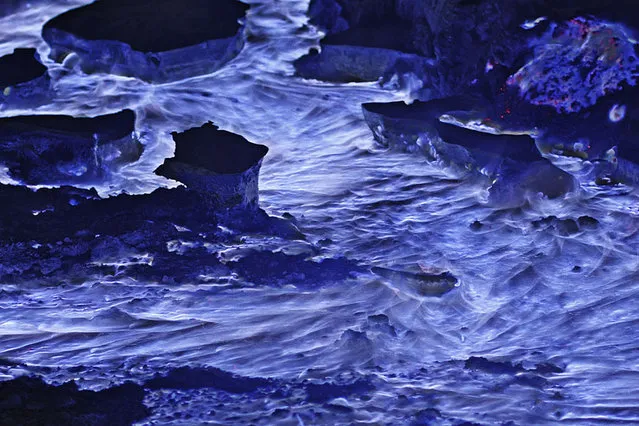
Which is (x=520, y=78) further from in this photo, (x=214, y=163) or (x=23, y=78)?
(x=23, y=78)

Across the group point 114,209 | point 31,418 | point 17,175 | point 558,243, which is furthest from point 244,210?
point 31,418

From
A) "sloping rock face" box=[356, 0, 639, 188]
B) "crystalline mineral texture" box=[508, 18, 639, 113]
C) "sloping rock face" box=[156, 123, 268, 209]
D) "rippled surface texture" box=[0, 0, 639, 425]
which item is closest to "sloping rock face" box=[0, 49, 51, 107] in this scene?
"rippled surface texture" box=[0, 0, 639, 425]

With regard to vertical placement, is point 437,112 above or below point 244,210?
above

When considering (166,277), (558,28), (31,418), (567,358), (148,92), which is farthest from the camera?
(31,418)

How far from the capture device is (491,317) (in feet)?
4.55

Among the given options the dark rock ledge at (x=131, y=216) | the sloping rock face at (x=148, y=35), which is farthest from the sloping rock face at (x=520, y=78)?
the dark rock ledge at (x=131, y=216)

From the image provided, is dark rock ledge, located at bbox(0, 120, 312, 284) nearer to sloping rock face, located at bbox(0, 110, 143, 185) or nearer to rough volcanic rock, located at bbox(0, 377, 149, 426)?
sloping rock face, located at bbox(0, 110, 143, 185)

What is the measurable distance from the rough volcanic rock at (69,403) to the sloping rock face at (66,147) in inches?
28.2

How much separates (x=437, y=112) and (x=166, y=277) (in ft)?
1.92

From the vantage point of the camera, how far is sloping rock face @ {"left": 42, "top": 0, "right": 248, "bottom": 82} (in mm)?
858

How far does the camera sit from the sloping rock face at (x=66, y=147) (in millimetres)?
996

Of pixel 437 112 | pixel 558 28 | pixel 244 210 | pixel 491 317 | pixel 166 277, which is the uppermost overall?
pixel 558 28

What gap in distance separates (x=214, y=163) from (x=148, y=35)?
23 centimetres

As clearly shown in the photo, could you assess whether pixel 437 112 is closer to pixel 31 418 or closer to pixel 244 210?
pixel 244 210
